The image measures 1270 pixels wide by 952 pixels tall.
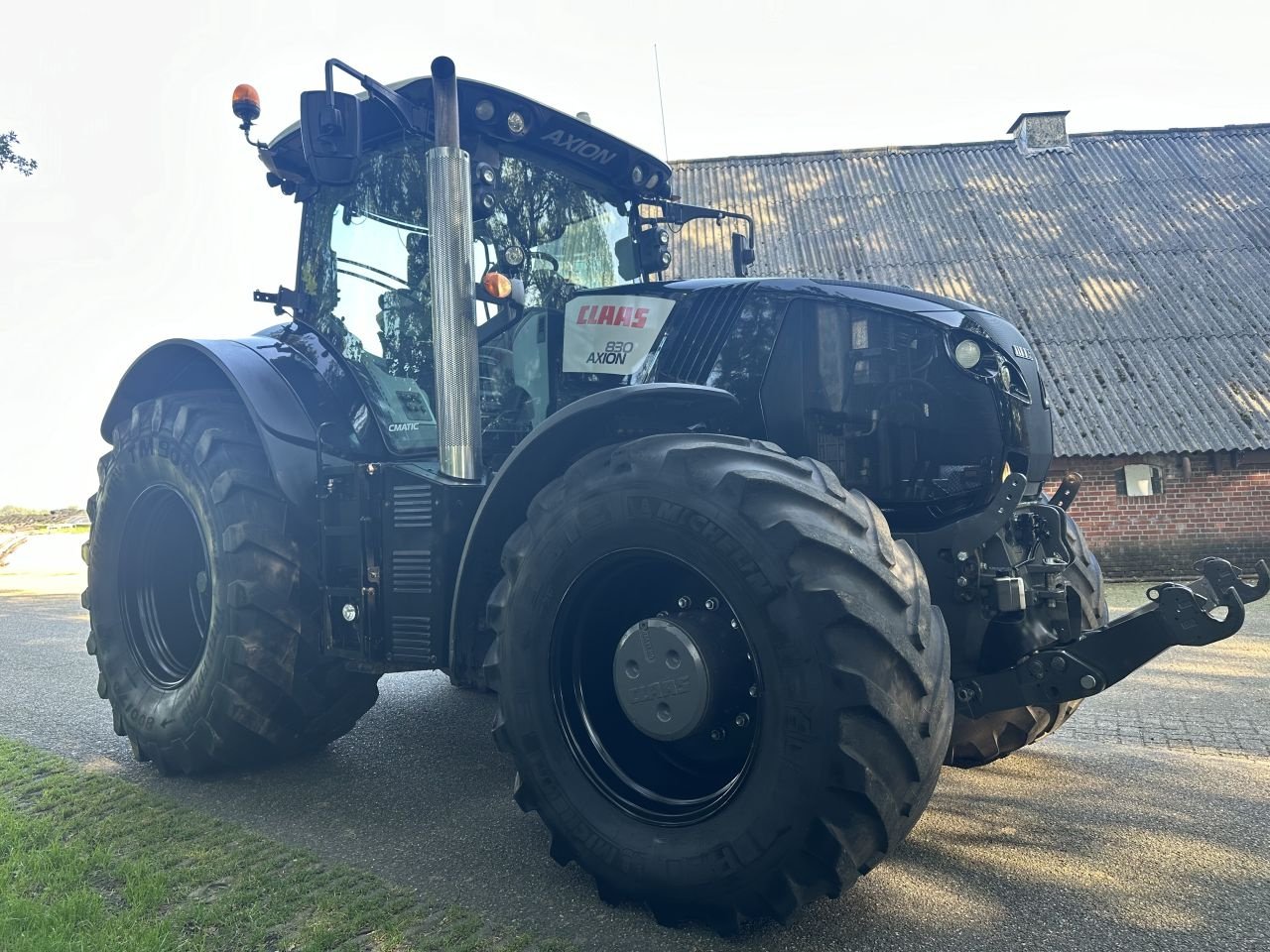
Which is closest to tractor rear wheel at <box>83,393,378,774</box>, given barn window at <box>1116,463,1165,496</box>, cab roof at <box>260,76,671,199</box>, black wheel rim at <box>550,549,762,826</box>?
cab roof at <box>260,76,671,199</box>

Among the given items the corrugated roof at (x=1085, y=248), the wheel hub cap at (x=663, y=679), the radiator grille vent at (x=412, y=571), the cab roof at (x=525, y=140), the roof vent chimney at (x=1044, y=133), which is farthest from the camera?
the roof vent chimney at (x=1044, y=133)

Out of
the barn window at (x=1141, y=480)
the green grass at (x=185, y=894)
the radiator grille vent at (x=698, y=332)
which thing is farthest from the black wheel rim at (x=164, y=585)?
the barn window at (x=1141, y=480)

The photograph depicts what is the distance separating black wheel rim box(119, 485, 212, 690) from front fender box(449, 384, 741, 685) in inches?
74.0

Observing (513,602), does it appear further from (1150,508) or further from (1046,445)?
(1150,508)

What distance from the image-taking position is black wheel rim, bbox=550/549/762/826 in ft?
9.07

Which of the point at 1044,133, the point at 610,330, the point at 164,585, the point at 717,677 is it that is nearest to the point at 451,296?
the point at 610,330

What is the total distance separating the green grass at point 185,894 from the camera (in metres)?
2.61

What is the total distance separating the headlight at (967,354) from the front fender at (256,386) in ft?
8.70

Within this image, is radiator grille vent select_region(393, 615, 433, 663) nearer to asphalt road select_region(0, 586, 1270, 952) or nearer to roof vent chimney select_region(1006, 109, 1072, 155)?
asphalt road select_region(0, 586, 1270, 952)

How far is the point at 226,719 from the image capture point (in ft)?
13.1

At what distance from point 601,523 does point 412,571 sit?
123 centimetres

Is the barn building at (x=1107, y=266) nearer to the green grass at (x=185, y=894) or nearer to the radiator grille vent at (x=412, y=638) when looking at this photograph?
the radiator grille vent at (x=412, y=638)

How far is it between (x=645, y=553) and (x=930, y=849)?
1.43m

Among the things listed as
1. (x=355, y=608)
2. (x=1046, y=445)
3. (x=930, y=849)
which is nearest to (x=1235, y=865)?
(x=930, y=849)
